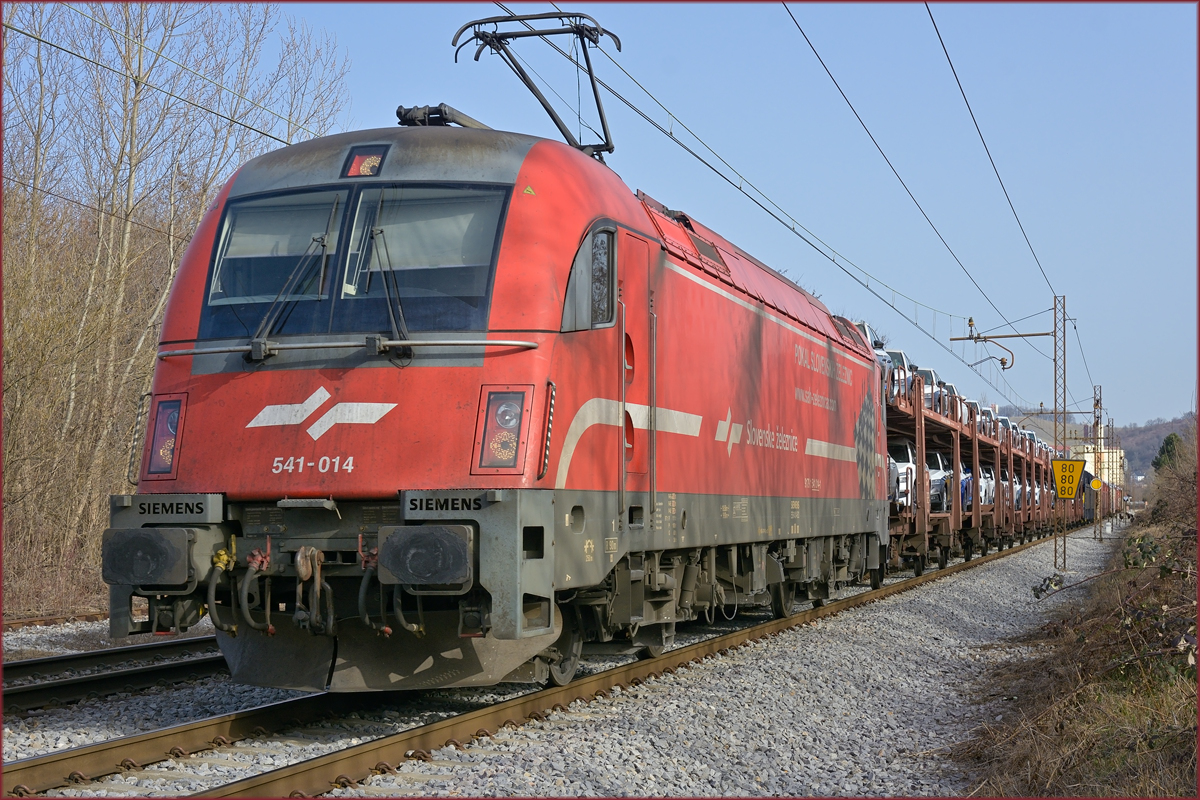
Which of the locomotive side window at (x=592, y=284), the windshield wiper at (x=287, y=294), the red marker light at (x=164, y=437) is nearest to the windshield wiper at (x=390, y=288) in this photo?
the windshield wiper at (x=287, y=294)

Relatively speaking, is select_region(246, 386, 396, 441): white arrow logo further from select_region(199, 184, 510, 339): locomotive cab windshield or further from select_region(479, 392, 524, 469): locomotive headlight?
select_region(479, 392, 524, 469): locomotive headlight

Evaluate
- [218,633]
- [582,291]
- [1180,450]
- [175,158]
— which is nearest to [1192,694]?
[582,291]

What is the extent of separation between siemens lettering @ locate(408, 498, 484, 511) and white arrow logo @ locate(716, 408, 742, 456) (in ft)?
13.5

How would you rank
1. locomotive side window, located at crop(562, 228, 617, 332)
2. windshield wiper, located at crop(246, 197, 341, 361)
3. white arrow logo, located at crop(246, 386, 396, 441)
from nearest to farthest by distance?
1. white arrow logo, located at crop(246, 386, 396, 441)
2. windshield wiper, located at crop(246, 197, 341, 361)
3. locomotive side window, located at crop(562, 228, 617, 332)

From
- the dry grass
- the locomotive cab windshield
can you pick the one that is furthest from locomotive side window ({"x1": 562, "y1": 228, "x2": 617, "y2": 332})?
the dry grass

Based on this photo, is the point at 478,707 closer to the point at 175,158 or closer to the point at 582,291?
the point at 582,291

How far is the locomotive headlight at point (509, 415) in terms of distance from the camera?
6.56m

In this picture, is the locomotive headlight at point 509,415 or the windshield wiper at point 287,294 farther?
the windshield wiper at point 287,294

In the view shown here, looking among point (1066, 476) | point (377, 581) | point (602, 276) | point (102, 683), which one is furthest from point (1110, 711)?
point (1066, 476)

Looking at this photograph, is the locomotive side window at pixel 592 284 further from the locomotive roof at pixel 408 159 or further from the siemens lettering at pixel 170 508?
the siemens lettering at pixel 170 508

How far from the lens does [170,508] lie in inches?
265

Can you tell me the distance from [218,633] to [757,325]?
20.6 ft

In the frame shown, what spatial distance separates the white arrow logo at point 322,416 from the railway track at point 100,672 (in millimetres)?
2898

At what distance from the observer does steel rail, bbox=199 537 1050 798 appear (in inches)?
215
